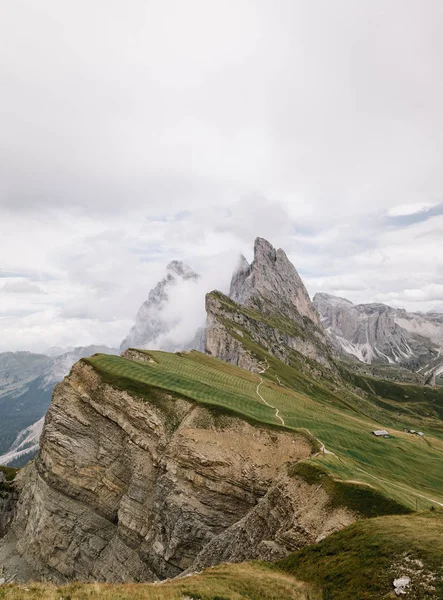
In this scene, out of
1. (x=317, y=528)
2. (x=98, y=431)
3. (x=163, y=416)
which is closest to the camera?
(x=317, y=528)

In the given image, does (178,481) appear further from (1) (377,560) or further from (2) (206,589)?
(1) (377,560)

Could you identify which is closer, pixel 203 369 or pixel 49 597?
pixel 49 597

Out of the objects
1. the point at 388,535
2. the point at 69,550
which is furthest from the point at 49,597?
the point at 69,550

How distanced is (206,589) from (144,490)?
36697mm

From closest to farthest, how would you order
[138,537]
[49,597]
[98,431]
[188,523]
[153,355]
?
[49,597] < [188,523] < [138,537] < [98,431] < [153,355]

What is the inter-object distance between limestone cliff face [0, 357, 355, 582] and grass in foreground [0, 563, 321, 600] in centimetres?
1187

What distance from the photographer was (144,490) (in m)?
53.1

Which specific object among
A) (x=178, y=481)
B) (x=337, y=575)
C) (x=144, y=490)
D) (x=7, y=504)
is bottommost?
(x=7, y=504)

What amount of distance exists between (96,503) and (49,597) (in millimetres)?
46963

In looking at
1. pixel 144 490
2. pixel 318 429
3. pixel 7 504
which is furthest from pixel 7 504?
pixel 318 429

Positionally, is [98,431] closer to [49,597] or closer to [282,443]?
[282,443]

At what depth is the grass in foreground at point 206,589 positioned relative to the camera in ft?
56.4

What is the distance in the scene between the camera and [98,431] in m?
59.7

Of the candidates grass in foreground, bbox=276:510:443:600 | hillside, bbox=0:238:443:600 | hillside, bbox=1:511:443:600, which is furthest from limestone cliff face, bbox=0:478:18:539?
grass in foreground, bbox=276:510:443:600
